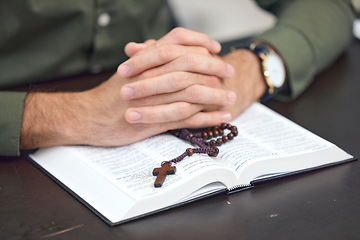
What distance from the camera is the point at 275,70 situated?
1163mm

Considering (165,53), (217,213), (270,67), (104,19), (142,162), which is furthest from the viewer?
(104,19)

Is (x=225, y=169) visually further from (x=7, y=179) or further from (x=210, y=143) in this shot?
(x=7, y=179)

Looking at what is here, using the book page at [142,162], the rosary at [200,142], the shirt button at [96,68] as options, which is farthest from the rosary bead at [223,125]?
the shirt button at [96,68]

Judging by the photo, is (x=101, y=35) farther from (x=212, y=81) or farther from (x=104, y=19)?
(x=212, y=81)

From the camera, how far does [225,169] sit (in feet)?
2.41

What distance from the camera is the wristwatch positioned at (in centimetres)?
112

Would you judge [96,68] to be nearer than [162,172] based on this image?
No

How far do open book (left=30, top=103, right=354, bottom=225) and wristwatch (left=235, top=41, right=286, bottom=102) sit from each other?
18cm

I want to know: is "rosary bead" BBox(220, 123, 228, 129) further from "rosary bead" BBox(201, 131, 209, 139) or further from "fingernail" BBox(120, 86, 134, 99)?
"fingernail" BBox(120, 86, 134, 99)

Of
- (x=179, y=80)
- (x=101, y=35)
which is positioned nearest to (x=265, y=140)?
(x=179, y=80)

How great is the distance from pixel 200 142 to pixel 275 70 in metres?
0.43

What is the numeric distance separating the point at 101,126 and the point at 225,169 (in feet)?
0.94

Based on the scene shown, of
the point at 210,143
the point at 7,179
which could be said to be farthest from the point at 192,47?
the point at 7,179

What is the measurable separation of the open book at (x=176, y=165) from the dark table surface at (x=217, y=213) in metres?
0.02
